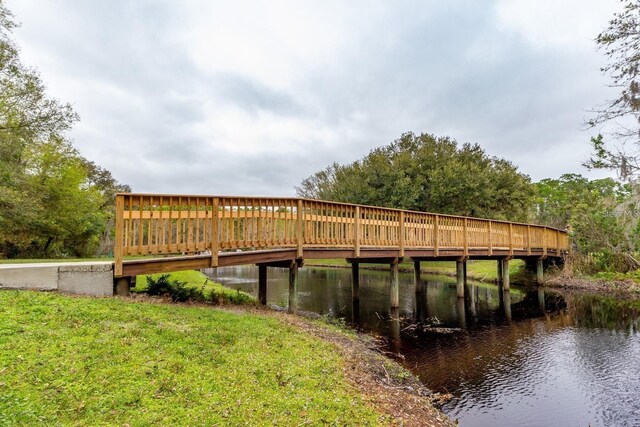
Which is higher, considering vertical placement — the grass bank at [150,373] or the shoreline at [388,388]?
the grass bank at [150,373]

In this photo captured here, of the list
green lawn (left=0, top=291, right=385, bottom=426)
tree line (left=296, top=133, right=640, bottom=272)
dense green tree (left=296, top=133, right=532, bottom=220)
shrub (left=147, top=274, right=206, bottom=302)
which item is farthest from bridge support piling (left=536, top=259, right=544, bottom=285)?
shrub (left=147, top=274, right=206, bottom=302)

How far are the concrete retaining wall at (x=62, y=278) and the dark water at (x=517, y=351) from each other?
21.5 feet

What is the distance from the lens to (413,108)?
25.3 meters

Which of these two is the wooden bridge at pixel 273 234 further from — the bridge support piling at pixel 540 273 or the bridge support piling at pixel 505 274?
the bridge support piling at pixel 540 273

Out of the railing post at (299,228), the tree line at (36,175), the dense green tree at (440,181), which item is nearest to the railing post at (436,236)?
the railing post at (299,228)

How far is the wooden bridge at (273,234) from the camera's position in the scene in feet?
23.1

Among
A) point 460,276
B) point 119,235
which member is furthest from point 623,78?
point 119,235

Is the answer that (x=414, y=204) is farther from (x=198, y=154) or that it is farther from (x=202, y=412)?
(x=202, y=412)

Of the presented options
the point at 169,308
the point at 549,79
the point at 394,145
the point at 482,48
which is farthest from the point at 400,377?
the point at 394,145

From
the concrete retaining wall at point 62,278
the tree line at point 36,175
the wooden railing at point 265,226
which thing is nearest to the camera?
the concrete retaining wall at point 62,278

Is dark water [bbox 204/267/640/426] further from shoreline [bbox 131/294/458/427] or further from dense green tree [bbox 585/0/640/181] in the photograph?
dense green tree [bbox 585/0/640/181]

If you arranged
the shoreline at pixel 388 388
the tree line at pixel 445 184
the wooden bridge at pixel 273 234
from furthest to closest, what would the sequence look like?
the tree line at pixel 445 184 < the wooden bridge at pixel 273 234 < the shoreline at pixel 388 388

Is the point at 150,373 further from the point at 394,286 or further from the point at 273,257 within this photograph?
the point at 394,286

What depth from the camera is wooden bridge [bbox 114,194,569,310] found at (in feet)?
23.1
